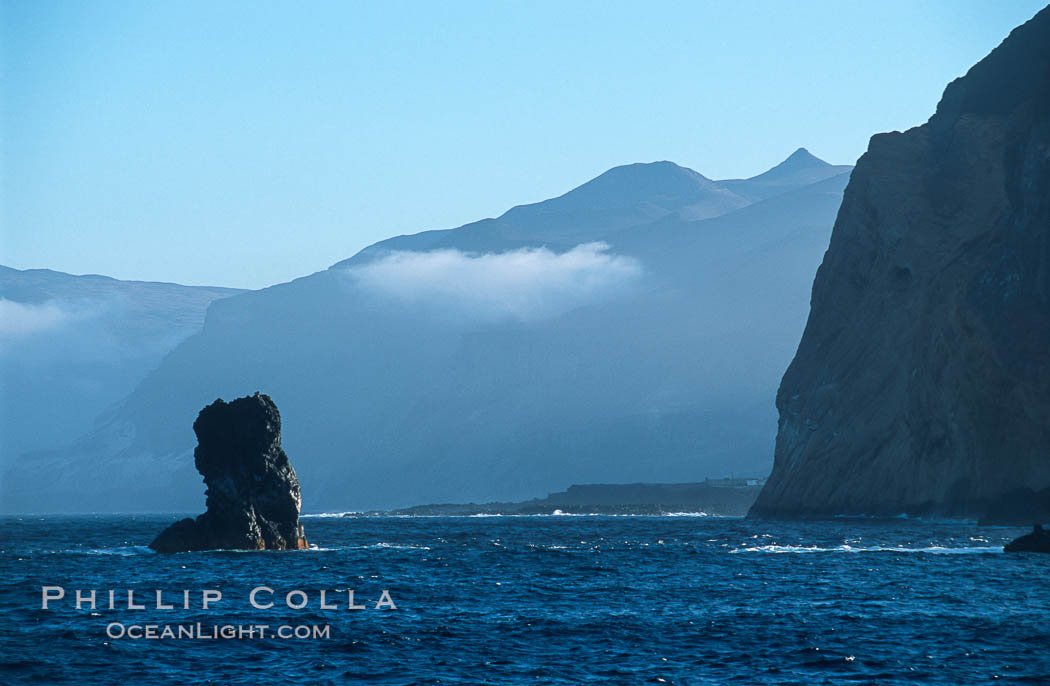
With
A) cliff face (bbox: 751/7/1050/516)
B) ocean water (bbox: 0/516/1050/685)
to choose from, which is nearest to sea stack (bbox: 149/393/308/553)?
ocean water (bbox: 0/516/1050/685)

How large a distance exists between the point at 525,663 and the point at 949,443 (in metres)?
92.6

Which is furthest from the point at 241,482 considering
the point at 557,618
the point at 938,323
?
the point at 938,323

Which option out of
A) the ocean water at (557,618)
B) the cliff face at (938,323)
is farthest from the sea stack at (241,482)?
the cliff face at (938,323)

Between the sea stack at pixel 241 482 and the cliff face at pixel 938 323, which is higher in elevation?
the cliff face at pixel 938 323

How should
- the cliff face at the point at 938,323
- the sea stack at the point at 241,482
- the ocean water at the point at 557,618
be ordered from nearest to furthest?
the ocean water at the point at 557,618 → the sea stack at the point at 241,482 → the cliff face at the point at 938,323

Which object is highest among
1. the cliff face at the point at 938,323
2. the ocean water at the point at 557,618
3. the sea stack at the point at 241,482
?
the cliff face at the point at 938,323

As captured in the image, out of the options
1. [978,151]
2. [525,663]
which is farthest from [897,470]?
[525,663]

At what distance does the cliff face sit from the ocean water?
28030 millimetres

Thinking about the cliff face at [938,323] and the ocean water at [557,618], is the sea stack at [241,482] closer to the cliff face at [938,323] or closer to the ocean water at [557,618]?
the ocean water at [557,618]

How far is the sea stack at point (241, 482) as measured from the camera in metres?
95.5

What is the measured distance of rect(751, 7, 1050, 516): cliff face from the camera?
387ft

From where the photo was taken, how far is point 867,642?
48375mm

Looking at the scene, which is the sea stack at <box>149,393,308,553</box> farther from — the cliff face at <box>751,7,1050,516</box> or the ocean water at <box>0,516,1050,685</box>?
the cliff face at <box>751,7,1050,516</box>

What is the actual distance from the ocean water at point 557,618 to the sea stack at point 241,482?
9.62 feet
